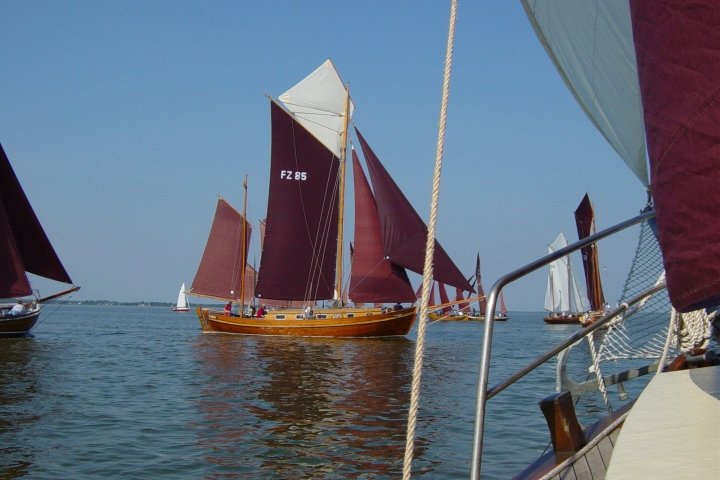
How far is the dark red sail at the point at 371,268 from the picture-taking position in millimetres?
29422

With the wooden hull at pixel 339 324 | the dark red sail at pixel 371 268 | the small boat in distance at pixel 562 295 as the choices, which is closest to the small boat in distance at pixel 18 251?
the wooden hull at pixel 339 324

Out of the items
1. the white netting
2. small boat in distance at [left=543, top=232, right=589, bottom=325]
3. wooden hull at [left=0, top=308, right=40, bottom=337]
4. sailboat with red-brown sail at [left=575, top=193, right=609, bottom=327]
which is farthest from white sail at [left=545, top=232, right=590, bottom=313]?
the white netting

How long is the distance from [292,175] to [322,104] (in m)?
6.04

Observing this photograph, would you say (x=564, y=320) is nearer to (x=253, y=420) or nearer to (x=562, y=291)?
(x=562, y=291)

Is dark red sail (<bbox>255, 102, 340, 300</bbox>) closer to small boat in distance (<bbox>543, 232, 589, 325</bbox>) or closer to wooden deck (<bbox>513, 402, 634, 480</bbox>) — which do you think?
wooden deck (<bbox>513, 402, 634, 480</bbox>)

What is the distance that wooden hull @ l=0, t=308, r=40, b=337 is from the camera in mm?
27031

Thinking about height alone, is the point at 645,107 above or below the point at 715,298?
above

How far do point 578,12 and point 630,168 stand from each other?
0.67 meters

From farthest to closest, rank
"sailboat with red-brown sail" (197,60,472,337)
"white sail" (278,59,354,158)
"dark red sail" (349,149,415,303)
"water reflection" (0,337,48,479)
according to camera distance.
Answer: "white sail" (278,59,354,158), "dark red sail" (349,149,415,303), "sailboat with red-brown sail" (197,60,472,337), "water reflection" (0,337,48,479)

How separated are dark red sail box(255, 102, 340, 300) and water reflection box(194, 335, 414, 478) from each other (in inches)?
456

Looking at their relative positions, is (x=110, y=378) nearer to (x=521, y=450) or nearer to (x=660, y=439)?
(x=521, y=450)

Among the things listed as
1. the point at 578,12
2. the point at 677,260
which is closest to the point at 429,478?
the point at 578,12

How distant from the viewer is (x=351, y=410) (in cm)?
1012

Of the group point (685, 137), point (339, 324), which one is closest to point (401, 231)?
point (339, 324)
